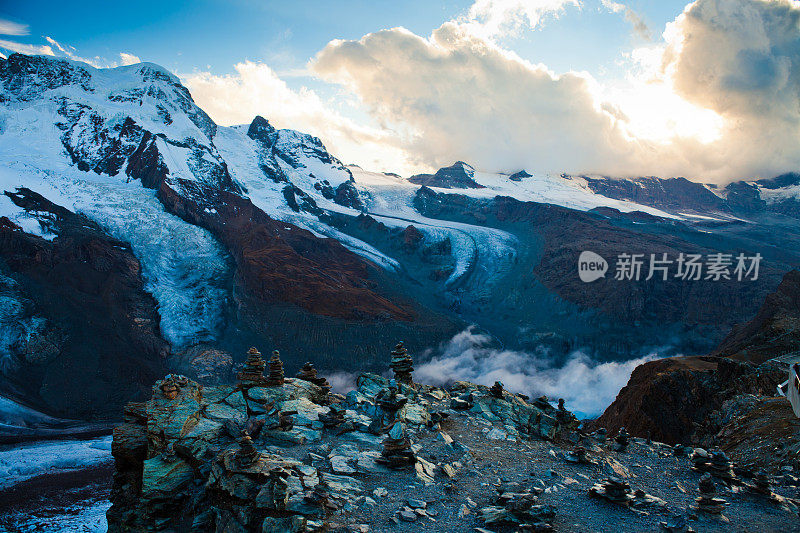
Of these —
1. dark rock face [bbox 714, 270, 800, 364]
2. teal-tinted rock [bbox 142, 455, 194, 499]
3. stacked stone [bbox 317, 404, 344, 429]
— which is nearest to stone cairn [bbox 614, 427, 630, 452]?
stacked stone [bbox 317, 404, 344, 429]

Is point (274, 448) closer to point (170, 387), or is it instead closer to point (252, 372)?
point (252, 372)

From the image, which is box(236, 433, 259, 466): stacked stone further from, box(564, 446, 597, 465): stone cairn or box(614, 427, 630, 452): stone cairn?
box(614, 427, 630, 452): stone cairn

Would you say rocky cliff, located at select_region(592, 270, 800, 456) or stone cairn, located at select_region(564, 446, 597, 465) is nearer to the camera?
stone cairn, located at select_region(564, 446, 597, 465)

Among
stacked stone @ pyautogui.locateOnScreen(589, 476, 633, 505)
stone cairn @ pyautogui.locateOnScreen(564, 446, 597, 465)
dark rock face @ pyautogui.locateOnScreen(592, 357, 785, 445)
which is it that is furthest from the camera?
dark rock face @ pyautogui.locateOnScreen(592, 357, 785, 445)

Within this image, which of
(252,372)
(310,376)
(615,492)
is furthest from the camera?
(310,376)

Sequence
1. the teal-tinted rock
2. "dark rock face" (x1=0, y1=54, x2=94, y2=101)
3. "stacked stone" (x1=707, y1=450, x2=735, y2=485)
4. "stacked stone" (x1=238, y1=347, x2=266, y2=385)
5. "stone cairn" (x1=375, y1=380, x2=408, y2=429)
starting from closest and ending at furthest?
1. "stacked stone" (x1=707, y1=450, x2=735, y2=485)
2. the teal-tinted rock
3. "stone cairn" (x1=375, y1=380, x2=408, y2=429)
4. "stacked stone" (x1=238, y1=347, x2=266, y2=385)
5. "dark rock face" (x1=0, y1=54, x2=94, y2=101)

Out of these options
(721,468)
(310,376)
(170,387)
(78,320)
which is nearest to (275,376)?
(310,376)

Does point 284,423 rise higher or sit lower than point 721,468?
lower

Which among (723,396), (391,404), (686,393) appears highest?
(391,404)

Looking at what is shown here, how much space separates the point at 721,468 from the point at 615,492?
5018 millimetres

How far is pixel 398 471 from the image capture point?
14.9 meters

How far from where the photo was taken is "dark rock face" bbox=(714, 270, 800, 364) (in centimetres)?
3891

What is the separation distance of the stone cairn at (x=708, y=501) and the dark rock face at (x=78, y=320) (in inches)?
3322

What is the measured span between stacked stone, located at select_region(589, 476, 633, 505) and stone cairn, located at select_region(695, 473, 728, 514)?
6.22 ft
